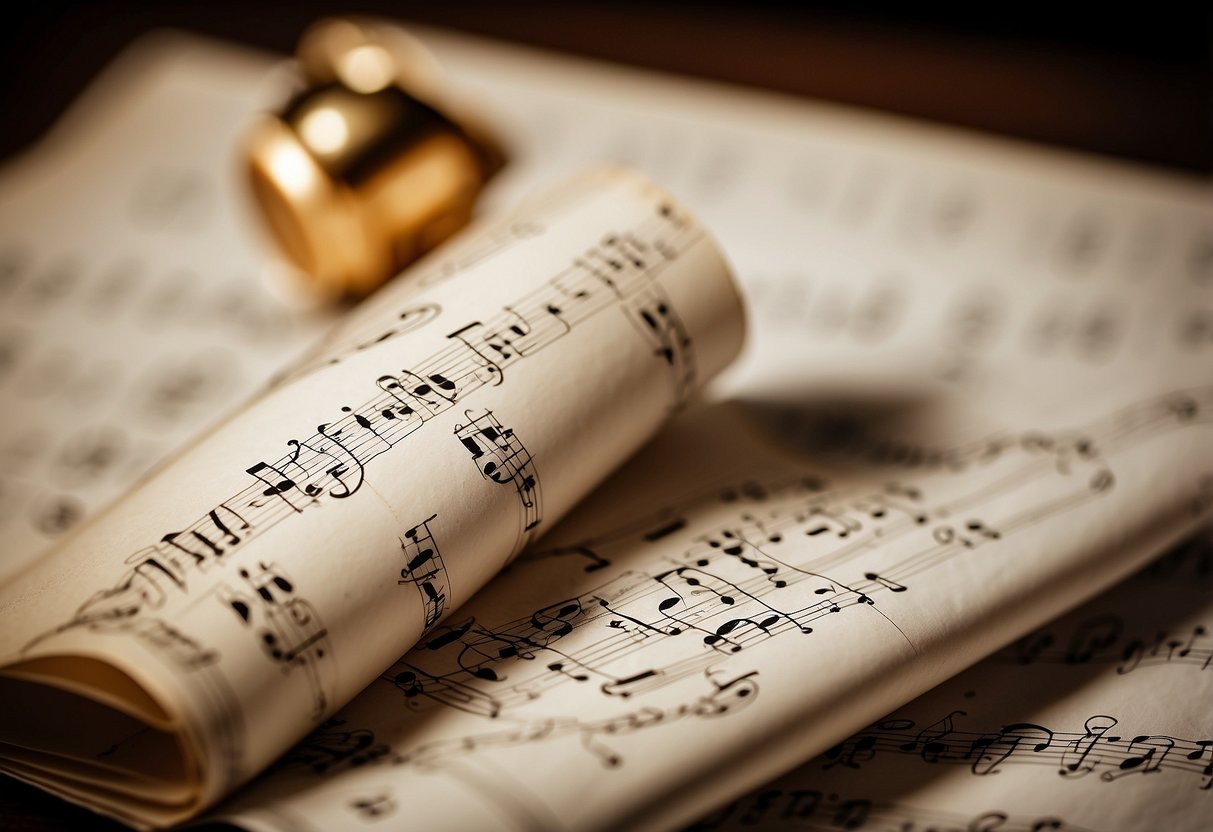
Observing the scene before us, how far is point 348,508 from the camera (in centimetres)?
38

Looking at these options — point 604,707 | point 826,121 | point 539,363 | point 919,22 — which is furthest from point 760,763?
point 919,22

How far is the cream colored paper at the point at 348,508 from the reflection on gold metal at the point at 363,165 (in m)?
0.21

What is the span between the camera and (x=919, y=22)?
3.58ft

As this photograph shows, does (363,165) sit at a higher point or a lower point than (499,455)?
higher

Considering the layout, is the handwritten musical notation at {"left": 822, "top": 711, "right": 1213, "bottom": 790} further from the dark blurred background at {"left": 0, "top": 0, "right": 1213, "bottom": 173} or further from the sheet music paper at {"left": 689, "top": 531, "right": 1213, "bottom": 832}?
the dark blurred background at {"left": 0, "top": 0, "right": 1213, "bottom": 173}

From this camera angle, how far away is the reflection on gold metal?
2.20 ft

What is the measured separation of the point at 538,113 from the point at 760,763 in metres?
0.67

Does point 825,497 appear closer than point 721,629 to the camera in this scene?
No

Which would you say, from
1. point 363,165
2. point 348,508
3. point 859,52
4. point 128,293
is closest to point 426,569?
point 348,508

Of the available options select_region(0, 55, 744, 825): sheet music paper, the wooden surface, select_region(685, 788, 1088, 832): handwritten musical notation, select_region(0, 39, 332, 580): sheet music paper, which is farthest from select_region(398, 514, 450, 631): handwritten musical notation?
the wooden surface

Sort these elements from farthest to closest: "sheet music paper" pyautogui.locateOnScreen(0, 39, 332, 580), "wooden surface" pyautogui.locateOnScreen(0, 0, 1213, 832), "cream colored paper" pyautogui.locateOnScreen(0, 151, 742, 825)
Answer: "wooden surface" pyautogui.locateOnScreen(0, 0, 1213, 832) → "sheet music paper" pyautogui.locateOnScreen(0, 39, 332, 580) → "cream colored paper" pyautogui.locateOnScreen(0, 151, 742, 825)

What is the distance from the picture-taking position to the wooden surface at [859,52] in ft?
2.94

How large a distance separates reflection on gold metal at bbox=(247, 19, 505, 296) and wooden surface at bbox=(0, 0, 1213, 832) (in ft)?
1.06

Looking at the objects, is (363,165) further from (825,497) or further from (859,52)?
(859,52)
